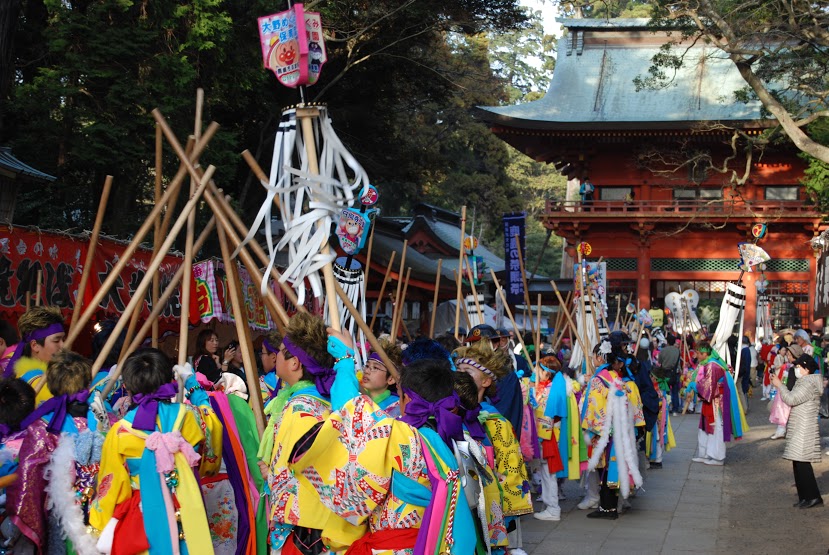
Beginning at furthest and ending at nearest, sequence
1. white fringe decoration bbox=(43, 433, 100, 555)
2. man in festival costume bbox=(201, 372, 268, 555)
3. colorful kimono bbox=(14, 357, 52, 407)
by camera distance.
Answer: colorful kimono bbox=(14, 357, 52, 407) < man in festival costume bbox=(201, 372, 268, 555) < white fringe decoration bbox=(43, 433, 100, 555)

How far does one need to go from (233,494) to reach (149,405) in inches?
36.2

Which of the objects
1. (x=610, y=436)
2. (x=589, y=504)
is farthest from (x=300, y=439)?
(x=589, y=504)

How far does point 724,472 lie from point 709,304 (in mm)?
28144

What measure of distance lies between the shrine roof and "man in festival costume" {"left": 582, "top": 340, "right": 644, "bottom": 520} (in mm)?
19307

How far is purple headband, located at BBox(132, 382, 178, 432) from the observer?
4.52 m

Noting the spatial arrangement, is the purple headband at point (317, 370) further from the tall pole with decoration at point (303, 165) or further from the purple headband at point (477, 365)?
the purple headband at point (477, 365)

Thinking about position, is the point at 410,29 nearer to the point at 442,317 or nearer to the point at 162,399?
the point at 442,317

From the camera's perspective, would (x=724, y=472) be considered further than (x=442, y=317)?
No

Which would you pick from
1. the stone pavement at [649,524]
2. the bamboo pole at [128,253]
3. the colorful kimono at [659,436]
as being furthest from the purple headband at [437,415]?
the colorful kimono at [659,436]

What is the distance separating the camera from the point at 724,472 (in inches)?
494

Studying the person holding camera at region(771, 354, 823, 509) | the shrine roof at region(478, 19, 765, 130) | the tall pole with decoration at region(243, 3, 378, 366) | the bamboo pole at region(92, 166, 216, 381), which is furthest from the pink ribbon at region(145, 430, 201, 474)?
the shrine roof at region(478, 19, 765, 130)

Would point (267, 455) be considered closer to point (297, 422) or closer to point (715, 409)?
point (297, 422)

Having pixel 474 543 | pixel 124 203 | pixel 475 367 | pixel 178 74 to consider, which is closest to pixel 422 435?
pixel 474 543

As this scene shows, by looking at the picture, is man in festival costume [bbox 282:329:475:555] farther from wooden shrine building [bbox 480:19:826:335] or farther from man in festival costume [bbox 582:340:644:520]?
wooden shrine building [bbox 480:19:826:335]
